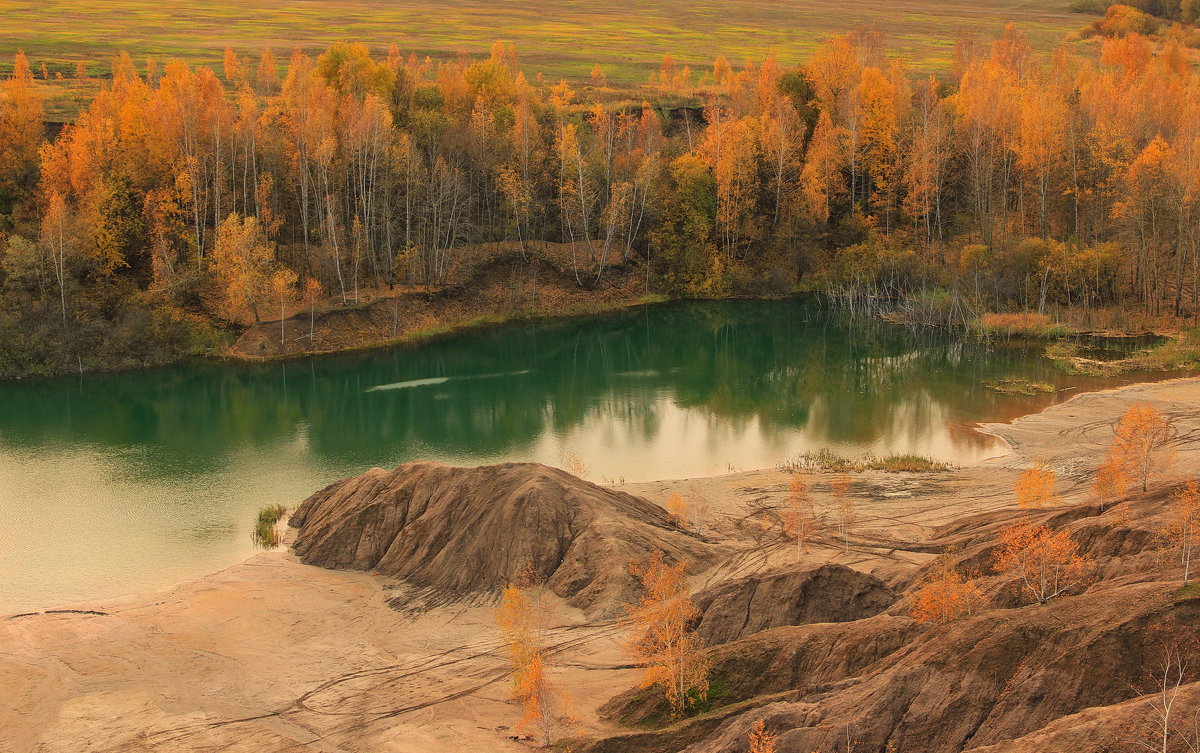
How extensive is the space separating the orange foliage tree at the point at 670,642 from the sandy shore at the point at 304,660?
3.25ft

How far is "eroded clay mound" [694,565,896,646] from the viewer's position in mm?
26250

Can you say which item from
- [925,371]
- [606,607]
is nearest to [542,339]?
[925,371]

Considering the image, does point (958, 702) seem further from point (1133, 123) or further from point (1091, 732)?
point (1133, 123)

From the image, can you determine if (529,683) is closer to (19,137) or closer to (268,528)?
(268,528)

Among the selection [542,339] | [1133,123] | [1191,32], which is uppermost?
[1191,32]

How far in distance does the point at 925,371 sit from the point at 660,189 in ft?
98.2

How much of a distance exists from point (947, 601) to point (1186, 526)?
5.39 meters

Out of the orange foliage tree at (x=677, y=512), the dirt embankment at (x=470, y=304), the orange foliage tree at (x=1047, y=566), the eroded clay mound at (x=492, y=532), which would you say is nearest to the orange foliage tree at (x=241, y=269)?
the dirt embankment at (x=470, y=304)

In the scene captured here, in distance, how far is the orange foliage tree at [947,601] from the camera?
2250 centimetres

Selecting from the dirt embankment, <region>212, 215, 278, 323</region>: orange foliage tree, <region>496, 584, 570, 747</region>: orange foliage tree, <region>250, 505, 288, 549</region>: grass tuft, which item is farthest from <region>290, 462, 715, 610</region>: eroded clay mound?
<region>212, 215, 278, 323</region>: orange foliage tree

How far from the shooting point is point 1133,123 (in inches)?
3022

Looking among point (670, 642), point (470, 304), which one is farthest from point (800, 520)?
point (470, 304)

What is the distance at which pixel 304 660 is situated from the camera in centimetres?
2764

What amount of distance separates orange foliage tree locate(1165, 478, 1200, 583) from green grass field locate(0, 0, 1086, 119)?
9691 cm
